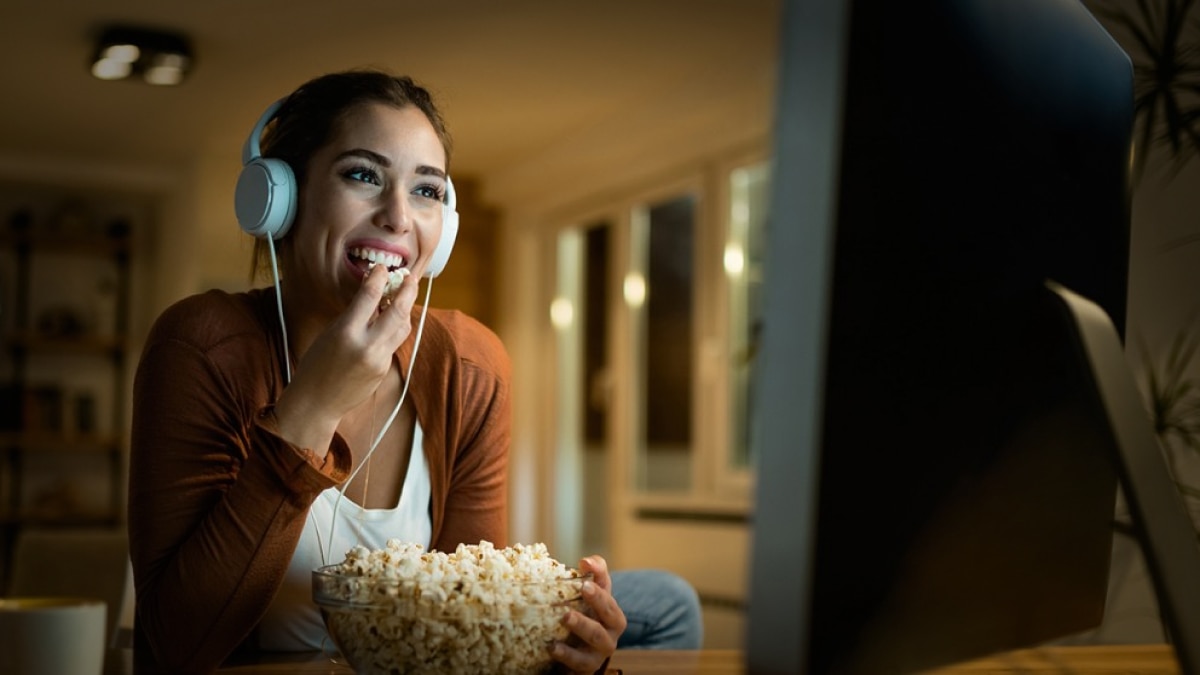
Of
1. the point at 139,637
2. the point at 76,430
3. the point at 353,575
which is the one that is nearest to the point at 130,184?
the point at 76,430

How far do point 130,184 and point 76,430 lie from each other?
4.95 feet

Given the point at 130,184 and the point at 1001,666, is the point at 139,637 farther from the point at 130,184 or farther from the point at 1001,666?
the point at 130,184

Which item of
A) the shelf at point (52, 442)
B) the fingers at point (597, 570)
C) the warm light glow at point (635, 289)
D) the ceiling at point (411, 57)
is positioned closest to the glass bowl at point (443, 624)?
the fingers at point (597, 570)

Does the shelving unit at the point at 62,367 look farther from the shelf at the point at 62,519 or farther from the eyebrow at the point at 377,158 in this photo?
the eyebrow at the point at 377,158

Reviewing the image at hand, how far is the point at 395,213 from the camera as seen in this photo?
1217 mm

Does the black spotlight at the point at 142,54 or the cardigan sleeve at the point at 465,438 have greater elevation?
the black spotlight at the point at 142,54

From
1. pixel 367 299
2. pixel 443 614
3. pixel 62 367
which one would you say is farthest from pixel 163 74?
pixel 443 614

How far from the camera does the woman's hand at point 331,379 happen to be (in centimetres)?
93

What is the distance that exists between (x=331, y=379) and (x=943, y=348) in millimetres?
532

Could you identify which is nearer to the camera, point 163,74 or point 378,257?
point 378,257

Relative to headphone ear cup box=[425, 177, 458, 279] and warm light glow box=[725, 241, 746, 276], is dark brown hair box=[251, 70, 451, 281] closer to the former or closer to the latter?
headphone ear cup box=[425, 177, 458, 279]

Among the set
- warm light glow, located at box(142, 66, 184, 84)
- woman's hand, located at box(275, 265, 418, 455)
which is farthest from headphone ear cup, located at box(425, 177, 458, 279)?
warm light glow, located at box(142, 66, 184, 84)

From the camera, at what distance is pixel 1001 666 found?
91 centimetres

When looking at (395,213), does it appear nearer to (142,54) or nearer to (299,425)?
(299,425)
